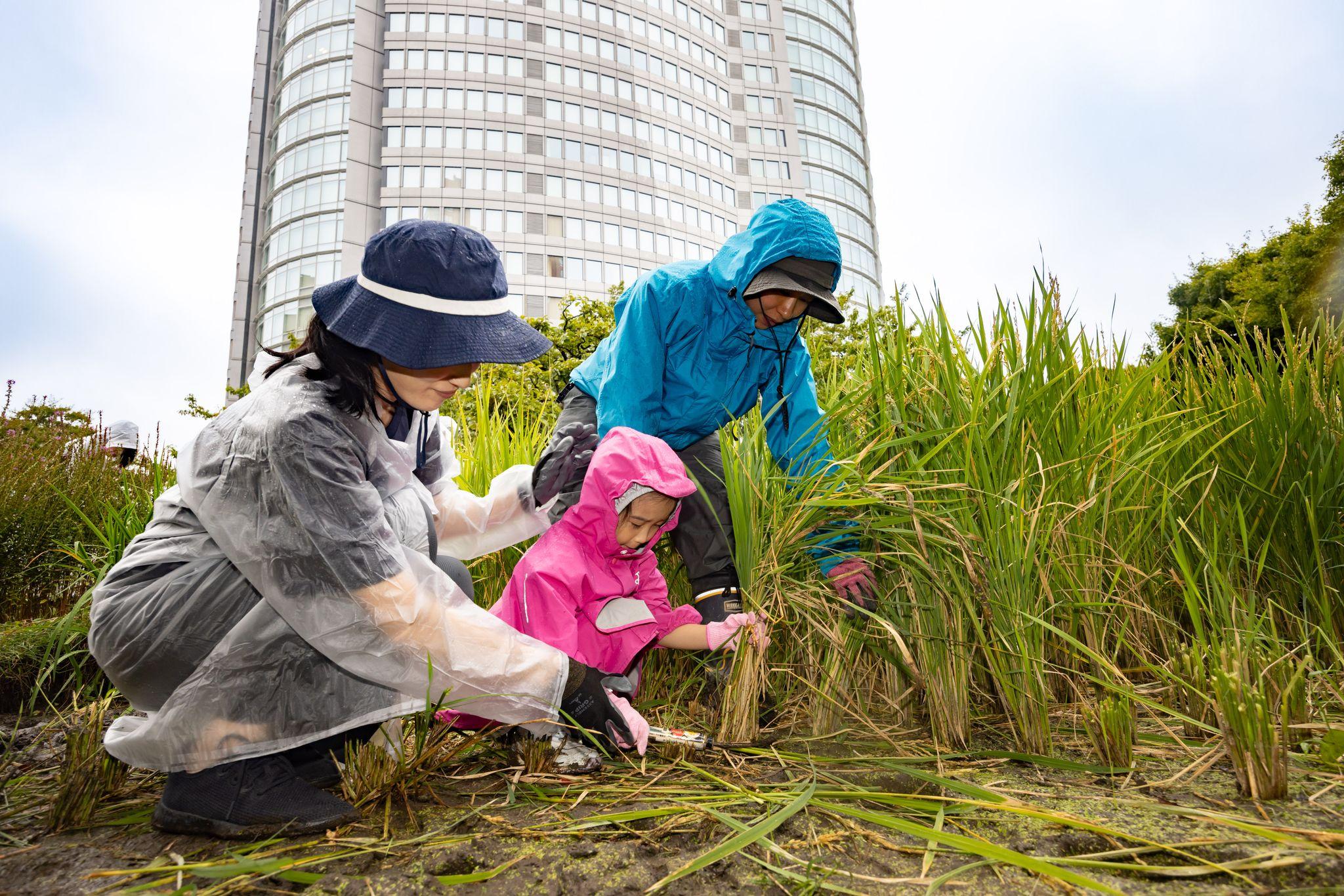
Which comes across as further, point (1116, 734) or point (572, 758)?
point (572, 758)

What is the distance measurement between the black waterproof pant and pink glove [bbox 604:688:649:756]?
1.63 feet

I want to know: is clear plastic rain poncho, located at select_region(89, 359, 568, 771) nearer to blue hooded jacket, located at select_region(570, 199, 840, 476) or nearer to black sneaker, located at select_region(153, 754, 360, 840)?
black sneaker, located at select_region(153, 754, 360, 840)

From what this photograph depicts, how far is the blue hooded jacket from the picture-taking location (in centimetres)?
221

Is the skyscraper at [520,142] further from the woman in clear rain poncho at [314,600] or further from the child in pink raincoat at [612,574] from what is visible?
the woman in clear rain poncho at [314,600]

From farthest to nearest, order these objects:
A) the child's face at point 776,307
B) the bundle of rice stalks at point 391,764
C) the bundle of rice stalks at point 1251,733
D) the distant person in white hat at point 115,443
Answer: the distant person in white hat at point 115,443 → the child's face at point 776,307 → the bundle of rice stalks at point 391,764 → the bundle of rice stalks at point 1251,733

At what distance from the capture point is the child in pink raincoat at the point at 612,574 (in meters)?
1.89

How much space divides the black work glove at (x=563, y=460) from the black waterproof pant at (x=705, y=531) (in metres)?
0.03

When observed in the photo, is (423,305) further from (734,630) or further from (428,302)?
(734,630)

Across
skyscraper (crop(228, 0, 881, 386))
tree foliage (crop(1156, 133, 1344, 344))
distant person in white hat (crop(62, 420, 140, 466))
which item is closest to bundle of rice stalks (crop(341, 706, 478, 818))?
distant person in white hat (crop(62, 420, 140, 466))

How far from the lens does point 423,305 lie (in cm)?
149

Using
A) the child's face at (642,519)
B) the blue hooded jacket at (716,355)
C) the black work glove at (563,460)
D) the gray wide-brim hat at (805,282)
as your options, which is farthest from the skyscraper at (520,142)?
the child's face at (642,519)

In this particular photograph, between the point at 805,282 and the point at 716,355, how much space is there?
1.21ft

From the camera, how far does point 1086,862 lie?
3.53ft

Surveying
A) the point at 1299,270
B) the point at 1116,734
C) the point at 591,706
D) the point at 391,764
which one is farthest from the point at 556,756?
the point at 1299,270
